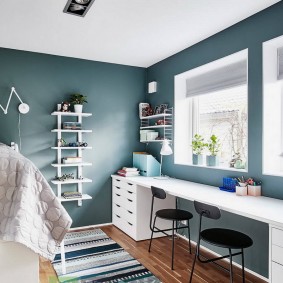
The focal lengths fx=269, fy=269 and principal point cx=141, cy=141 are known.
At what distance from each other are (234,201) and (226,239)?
0.33 metres

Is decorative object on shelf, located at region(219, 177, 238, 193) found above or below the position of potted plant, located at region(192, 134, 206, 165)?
below

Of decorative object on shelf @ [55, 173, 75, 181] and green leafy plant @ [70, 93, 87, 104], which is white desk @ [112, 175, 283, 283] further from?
green leafy plant @ [70, 93, 87, 104]

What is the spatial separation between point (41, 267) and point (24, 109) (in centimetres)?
195

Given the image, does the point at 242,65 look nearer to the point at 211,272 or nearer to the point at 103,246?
the point at 211,272

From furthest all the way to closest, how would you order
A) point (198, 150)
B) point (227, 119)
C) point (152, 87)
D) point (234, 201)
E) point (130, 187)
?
point (152, 87) → point (130, 187) → point (198, 150) → point (227, 119) → point (234, 201)

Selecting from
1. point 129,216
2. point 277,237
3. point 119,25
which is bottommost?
point 129,216

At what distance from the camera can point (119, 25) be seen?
2799 millimetres

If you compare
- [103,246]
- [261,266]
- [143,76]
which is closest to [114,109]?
[143,76]

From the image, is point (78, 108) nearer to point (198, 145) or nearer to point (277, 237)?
point (198, 145)

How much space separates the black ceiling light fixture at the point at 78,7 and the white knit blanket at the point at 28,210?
1397mm

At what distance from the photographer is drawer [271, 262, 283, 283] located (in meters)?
1.66

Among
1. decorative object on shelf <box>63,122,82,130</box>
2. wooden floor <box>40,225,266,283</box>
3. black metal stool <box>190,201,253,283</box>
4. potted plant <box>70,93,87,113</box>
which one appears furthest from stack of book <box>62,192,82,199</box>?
black metal stool <box>190,201,253,283</box>

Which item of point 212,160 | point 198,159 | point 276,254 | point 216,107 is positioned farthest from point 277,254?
point 216,107

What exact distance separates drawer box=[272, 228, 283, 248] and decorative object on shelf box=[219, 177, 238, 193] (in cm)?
99
